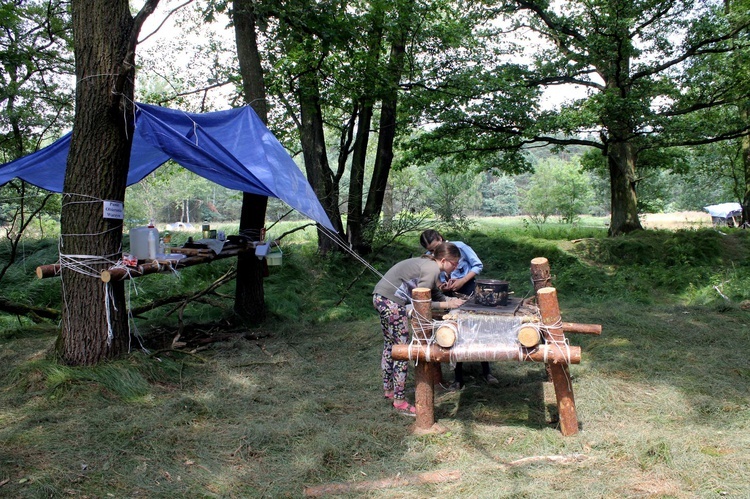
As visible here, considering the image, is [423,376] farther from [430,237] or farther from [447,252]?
[430,237]

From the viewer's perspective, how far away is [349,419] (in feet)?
13.1

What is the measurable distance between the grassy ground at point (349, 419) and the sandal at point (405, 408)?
3.8 inches

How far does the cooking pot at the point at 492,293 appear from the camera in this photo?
396cm

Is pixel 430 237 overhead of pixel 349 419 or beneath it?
overhead

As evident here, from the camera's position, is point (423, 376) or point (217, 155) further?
point (217, 155)

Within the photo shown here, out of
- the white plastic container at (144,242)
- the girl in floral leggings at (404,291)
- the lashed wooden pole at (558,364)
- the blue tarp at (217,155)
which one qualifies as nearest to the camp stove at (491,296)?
the girl in floral leggings at (404,291)

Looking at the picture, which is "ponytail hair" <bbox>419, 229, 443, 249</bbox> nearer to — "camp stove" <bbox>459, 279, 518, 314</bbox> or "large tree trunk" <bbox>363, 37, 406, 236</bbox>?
"camp stove" <bbox>459, 279, 518, 314</bbox>

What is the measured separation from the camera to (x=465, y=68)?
33.8 ft

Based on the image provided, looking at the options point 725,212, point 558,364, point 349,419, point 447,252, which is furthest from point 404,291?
point 725,212

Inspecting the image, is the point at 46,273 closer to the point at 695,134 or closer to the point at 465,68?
the point at 465,68

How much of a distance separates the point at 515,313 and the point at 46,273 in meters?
3.62

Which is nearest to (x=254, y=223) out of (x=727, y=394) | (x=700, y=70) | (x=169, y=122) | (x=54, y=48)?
(x=169, y=122)

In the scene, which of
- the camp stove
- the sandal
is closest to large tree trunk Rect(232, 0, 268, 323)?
the sandal

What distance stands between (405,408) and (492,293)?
1.07 meters
